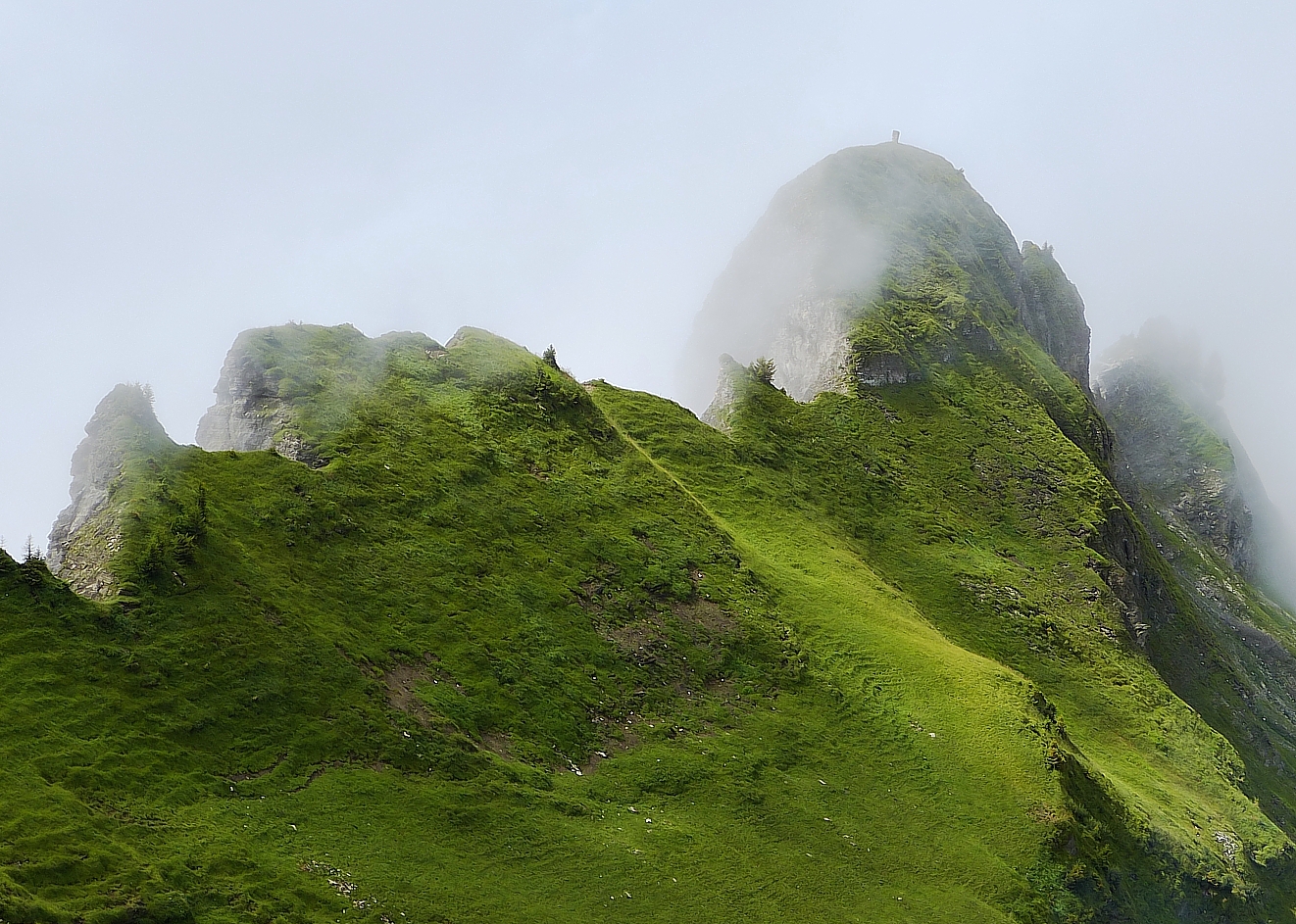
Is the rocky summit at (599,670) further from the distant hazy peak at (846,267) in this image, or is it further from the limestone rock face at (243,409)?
the distant hazy peak at (846,267)

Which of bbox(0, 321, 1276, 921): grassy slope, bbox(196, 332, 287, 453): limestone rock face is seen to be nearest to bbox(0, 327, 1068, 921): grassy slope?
bbox(0, 321, 1276, 921): grassy slope

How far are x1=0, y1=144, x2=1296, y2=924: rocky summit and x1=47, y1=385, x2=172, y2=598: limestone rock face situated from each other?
245 mm

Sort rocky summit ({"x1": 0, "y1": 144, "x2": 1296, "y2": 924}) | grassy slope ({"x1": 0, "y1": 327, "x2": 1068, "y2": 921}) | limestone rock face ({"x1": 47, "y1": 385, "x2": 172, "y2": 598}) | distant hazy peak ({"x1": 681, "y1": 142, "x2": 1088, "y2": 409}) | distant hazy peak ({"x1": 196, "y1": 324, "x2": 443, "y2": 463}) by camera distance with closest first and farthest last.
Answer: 1. grassy slope ({"x1": 0, "y1": 327, "x2": 1068, "y2": 921})
2. rocky summit ({"x1": 0, "y1": 144, "x2": 1296, "y2": 924})
3. limestone rock face ({"x1": 47, "y1": 385, "x2": 172, "y2": 598})
4. distant hazy peak ({"x1": 196, "y1": 324, "x2": 443, "y2": 463})
5. distant hazy peak ({"x1": 681, "y1": 142, "x2": 1088, "y2": 409})

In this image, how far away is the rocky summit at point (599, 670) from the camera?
31344mm

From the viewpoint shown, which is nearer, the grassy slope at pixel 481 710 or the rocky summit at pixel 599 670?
the grassy slope at pixel 481 710

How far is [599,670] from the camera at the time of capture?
47.7 metres

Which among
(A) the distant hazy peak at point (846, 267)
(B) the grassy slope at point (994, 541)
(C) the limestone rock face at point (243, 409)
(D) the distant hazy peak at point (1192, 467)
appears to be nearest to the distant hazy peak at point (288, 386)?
(C) the limestone rock face at point (243, 409)

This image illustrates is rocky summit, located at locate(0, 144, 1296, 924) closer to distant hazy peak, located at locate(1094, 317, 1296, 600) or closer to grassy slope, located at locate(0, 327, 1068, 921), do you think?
grassy slope, located at locate(0, 327, 1068, 921)

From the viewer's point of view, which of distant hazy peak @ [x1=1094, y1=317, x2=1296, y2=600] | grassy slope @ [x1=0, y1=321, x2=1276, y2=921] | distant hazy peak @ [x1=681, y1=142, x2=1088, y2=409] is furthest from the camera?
distant hazy peak @ [x1=1094, y1=317, x2=1296, y2=600]

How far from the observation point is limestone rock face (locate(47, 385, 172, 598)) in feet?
120

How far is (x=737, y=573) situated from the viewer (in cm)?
6006

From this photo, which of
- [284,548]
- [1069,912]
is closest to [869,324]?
[1069,912]

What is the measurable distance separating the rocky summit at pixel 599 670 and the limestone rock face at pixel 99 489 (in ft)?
0.80

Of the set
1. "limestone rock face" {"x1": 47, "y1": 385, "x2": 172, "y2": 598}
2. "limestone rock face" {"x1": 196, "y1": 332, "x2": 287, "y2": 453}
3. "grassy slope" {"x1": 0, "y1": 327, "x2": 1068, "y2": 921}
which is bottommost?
"grassy slope" {"x1": 0, "y1": 327, "x2": 1068, "y2": 921}
